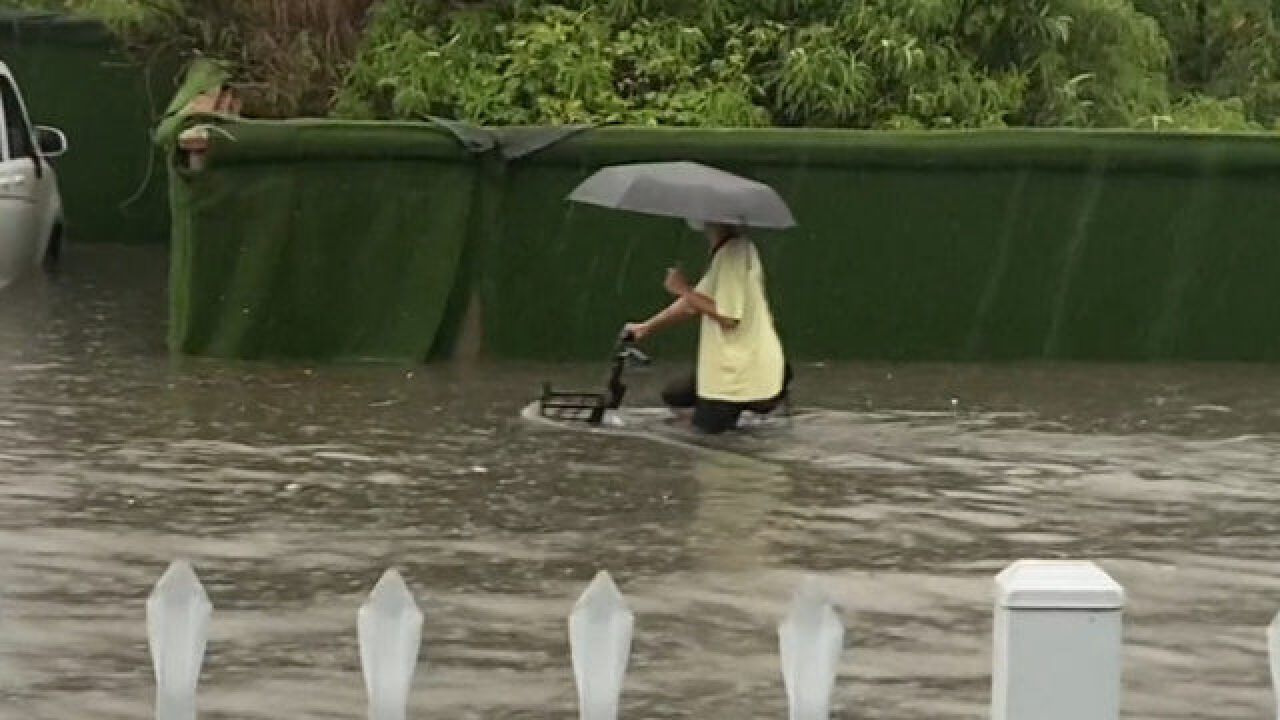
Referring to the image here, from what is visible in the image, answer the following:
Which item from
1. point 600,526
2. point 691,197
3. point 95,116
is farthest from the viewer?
point 95,116

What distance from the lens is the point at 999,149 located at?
16281mm

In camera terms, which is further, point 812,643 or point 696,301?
point 696,301

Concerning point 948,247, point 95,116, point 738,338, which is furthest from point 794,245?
point 95,116

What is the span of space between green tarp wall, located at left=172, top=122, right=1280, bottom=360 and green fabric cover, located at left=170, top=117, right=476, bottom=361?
12 mm

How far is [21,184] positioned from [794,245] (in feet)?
20.2

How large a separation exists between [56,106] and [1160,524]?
51.8 ft

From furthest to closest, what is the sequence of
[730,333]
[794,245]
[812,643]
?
[794,245]
[730,333]
[812,643]


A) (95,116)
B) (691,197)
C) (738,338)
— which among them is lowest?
(95,116)

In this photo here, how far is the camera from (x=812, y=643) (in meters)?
5.24

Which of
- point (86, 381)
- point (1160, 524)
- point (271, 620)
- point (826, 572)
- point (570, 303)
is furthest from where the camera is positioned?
point (570, 303)

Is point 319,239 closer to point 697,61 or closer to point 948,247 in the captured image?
point 697,61

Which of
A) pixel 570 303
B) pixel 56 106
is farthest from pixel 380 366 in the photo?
pixel 56 106

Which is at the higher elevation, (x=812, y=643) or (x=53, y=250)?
(x=812, y=643)

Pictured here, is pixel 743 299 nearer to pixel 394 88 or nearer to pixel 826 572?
pixel 826 572
